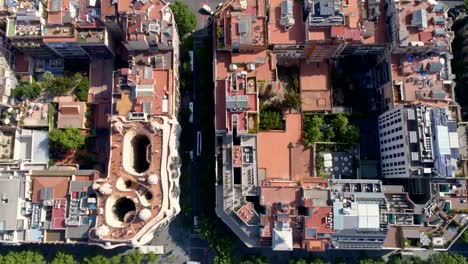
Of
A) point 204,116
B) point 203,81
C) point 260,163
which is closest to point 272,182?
point 260,163

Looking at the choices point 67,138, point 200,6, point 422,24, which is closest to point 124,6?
point 200,6

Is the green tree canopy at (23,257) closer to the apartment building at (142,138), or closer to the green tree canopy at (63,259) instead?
the green tree canopy at (63,259)

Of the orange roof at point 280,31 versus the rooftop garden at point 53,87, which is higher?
the orange roof at point 280,31

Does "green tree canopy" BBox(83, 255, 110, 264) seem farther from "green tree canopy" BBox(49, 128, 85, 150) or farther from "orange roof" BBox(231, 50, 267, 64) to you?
"orange roof" BBox(231, 50, 267, 64)

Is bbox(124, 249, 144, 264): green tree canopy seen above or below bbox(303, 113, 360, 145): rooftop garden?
below

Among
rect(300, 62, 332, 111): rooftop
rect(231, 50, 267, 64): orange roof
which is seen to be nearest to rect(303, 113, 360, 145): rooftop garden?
rect(300, 62, 332, 111): rooftop

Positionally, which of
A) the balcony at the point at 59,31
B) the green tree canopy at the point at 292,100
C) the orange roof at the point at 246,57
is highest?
the balcony at the point at 59,31

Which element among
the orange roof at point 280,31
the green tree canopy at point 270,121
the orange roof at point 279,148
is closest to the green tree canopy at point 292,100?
the orange roof at point 279,148
